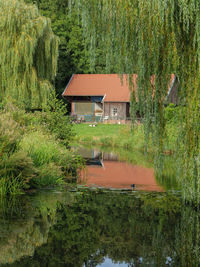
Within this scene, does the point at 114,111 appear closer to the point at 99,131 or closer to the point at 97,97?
the point at 97,97

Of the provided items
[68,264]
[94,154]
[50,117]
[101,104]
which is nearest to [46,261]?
[68,264]

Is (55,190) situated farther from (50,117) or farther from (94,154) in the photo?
(94,154)

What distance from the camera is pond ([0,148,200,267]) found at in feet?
22.6

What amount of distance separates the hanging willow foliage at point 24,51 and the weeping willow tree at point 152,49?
22719 millimetres

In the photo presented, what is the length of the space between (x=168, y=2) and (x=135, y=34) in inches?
29.0

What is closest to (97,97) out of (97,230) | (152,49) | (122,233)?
(97,230)

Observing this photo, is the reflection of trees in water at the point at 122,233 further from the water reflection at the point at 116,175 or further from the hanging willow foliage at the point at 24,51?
the hanging willow foliage at the point at 24,51

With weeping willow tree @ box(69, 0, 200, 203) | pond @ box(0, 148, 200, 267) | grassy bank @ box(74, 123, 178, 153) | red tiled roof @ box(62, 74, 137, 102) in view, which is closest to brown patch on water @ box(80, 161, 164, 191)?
pond @ box(0, 148, 200, 267)

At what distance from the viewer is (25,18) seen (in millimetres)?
32000

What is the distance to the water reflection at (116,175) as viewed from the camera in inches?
530

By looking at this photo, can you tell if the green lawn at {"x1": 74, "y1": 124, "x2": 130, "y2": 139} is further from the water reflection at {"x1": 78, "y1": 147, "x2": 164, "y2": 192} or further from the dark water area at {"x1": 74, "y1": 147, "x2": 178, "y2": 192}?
the water reflection at {"x1": 78, "y1": 147, "x2": 164, "y2": 192}

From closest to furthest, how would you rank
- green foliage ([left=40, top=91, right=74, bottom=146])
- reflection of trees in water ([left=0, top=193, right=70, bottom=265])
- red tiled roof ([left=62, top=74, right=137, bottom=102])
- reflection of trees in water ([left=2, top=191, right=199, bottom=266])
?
reflection of trees in water ([left=2, top=191, right=199, bottom=266]) < reflection of trees in water ([left=0, top=193, right=70, bottom=265]) < green foliage ([left=40, top=91, right=74, bottom=146]) < red tiled roof ([left=62, top=74, right=137, bottom=102])

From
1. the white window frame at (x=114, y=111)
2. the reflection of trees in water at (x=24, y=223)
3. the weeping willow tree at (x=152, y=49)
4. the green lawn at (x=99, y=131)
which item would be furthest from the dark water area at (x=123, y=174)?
the white window frame at (x=114, y=111)

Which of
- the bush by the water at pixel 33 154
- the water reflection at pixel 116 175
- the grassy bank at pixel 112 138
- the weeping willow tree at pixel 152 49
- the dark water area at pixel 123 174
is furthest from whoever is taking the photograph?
the grassy bank at pixel 112 138
